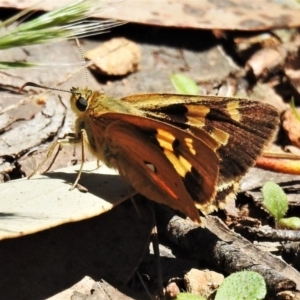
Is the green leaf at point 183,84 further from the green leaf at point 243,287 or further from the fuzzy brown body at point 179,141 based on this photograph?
the green leaf at point 243,287

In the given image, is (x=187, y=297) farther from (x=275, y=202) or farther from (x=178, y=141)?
(x=275, y=202)

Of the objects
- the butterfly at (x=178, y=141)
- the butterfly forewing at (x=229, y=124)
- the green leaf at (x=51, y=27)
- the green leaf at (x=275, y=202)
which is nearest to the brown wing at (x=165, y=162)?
the butterfly at (x=178, y=141)

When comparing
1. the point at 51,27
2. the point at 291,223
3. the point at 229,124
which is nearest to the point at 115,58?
the point at 229,124

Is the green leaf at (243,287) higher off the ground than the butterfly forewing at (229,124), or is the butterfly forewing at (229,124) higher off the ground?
the butterfly forewing at (229,124)

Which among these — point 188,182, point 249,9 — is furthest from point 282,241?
point 249,9

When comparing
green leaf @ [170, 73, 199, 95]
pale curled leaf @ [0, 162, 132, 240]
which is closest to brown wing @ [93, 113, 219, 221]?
pale curled leaf @ [0, 162, 132, 240]

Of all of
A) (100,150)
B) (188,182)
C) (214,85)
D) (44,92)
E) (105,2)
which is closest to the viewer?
(105,2)

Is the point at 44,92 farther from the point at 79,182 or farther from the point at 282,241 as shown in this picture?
the point at 282,241

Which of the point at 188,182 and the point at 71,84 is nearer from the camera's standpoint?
the point at 188,182
